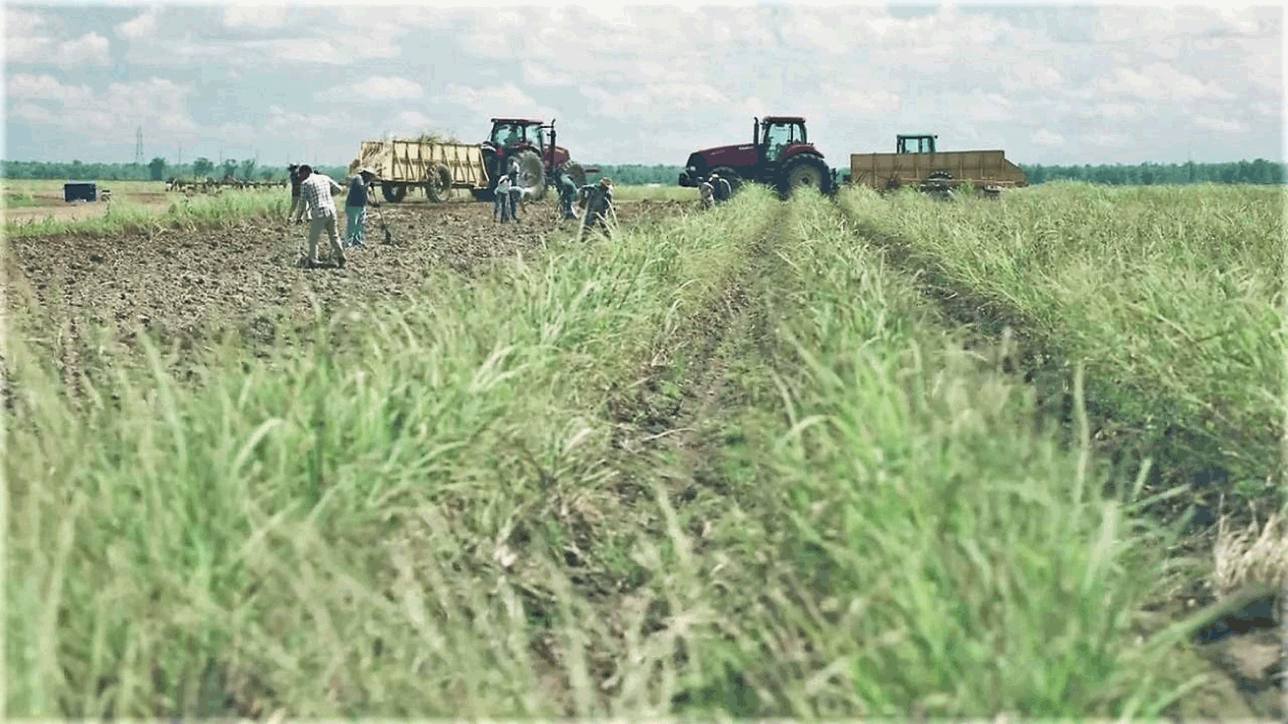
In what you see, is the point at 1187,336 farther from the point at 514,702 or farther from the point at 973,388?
the point at 514,702

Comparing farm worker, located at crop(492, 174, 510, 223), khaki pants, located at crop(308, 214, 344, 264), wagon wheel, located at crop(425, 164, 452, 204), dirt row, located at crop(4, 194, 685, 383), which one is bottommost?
dirt row, located at crop(4, 194, 685, 383)

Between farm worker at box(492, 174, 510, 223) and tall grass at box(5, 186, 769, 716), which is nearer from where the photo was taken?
tall grass at box(5, 186, 769, 716)

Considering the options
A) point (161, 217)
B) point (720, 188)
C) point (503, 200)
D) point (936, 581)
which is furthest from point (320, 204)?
point (720, 188)

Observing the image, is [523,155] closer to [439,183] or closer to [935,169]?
[439,183]

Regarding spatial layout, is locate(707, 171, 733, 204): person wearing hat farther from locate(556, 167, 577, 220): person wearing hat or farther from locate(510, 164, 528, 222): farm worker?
locate(510, 164, 528, 222): farm worker

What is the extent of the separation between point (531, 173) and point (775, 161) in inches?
220

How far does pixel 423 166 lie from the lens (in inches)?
1104

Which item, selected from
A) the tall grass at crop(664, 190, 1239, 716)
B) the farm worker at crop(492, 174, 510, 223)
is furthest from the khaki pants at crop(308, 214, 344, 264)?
the tall grass at crop(664, 190, 1239, 716)

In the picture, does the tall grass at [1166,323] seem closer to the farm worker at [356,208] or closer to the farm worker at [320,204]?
the farm worker at [320,204]

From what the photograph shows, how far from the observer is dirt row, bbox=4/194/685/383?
9.49m

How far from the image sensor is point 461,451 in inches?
169

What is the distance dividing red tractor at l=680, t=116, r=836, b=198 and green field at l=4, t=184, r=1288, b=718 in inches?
940

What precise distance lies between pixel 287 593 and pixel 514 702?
0.60 m

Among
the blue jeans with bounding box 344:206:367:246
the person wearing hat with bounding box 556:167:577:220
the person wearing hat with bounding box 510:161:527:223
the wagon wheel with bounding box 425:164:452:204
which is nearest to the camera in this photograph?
the blue jeans with bounding box 344:206:367:246
